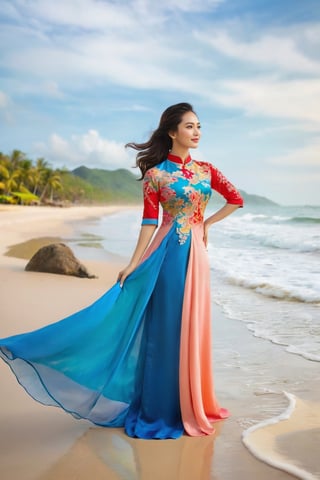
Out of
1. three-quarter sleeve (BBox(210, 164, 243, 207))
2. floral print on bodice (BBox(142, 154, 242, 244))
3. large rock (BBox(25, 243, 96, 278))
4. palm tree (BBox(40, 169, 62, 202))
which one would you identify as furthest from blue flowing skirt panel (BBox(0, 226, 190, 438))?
palm tree (BBox(40, 169, 62, 202))

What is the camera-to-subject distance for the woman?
301 centimetres

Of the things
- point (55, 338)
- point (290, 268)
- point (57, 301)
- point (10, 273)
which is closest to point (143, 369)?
point (55, 338)

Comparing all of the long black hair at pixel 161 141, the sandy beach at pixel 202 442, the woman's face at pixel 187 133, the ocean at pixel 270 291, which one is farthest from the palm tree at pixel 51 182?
the woman's face at pixel 187 133

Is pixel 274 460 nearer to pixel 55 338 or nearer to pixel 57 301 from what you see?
pixel 55 338

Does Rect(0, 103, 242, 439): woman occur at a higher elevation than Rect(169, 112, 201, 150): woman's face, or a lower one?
lower

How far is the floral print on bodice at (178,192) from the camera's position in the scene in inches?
121

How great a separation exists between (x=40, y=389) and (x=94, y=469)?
1.88ft

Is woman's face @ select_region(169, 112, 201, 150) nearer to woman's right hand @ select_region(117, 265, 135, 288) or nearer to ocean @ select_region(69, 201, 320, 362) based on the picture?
woman's right hand @ select_region(117, 265, 135, 288)

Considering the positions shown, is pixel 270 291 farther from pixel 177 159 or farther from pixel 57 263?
pixel 177 159

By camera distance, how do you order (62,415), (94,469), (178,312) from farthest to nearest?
1. (62,415)
2. (178,312)
3. (94,469)

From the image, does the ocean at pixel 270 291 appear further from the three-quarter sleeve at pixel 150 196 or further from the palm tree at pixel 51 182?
the palm tree at pixel 51 182

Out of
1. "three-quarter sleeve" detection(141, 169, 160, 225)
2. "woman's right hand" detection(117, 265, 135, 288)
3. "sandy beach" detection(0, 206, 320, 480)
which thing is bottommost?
"sandy beach" detection(0, 206, 320, 480)

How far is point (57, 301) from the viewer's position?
658 centimetres

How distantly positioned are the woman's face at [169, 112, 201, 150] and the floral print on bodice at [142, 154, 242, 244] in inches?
3.6
